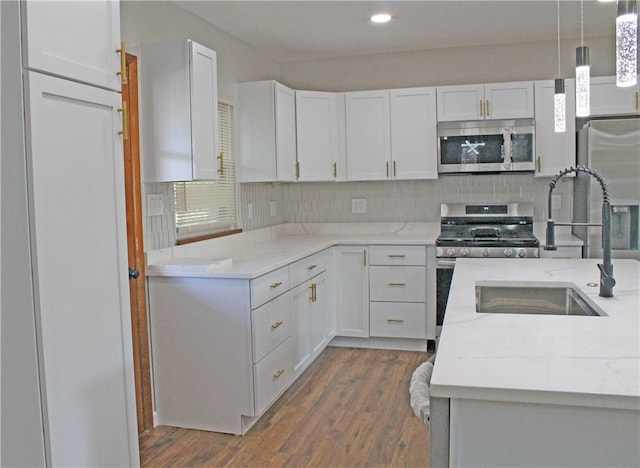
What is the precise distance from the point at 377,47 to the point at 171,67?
7.44 feet

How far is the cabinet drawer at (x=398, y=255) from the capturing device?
14.3 ft

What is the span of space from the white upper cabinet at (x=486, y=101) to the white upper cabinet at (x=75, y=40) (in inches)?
122

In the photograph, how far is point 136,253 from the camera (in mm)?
3012

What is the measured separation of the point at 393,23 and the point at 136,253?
96.0 inches

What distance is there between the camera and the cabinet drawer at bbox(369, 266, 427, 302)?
4.39 m

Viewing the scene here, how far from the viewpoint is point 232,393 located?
9.84 ft

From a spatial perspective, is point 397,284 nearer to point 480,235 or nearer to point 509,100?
point 480,235

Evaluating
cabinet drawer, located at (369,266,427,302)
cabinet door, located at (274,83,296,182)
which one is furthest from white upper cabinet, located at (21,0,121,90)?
cabinet drawer, located at (369,266,427,302)

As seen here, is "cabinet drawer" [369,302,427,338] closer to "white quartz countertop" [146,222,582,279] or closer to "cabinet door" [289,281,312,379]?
Result: "white quartz countertop" [146,222,582,279]

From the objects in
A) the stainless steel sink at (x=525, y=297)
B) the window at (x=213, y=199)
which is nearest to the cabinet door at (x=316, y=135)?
the window at (x=213, y=199)

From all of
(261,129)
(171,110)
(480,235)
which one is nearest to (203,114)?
(171,110)

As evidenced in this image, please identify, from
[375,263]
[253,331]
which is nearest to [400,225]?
[375,263]

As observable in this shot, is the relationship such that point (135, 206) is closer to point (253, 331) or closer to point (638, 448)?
point (253, 331)

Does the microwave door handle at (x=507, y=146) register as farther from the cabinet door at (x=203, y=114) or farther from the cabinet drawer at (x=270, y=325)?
the cabinet door at (x=203, y=114)
